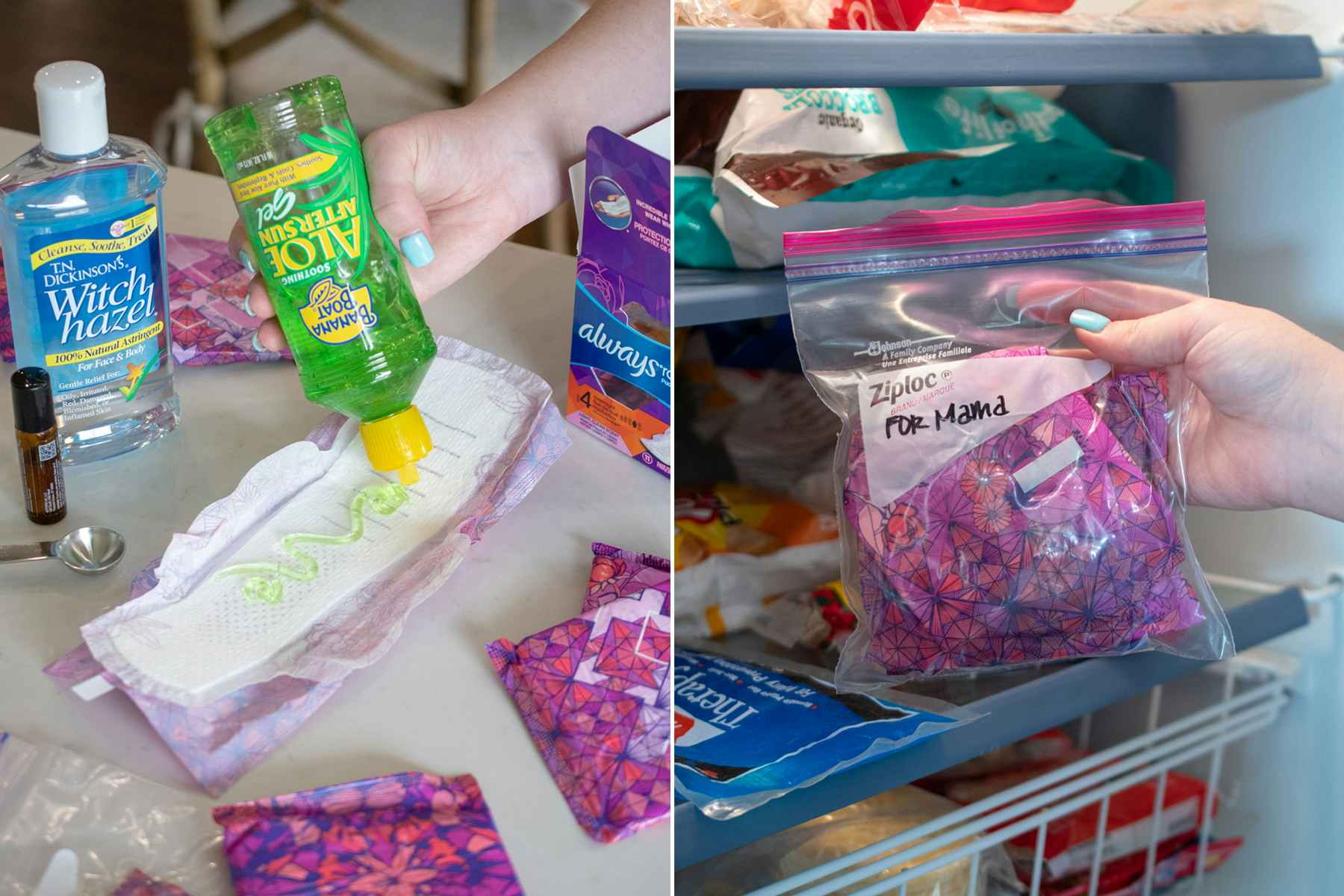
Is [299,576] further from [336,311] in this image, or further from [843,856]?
[843,856]

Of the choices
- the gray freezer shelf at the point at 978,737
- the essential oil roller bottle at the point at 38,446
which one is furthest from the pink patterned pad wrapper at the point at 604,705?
the essential oil roller bottle at the point at 38,446

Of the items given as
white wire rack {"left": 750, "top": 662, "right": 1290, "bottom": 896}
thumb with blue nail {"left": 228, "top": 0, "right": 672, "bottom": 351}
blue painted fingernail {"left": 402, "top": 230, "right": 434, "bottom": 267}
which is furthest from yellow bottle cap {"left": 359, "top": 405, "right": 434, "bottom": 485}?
white wire rack {"left": 750, "top": 662, "right": 1290, "bottom": 896}

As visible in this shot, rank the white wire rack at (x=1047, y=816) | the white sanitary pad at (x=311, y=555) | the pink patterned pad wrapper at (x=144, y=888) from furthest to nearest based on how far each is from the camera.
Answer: the white wire rack at (x=1047, y=816)
the white sanitary pad at (x=311, y=555)
the pink patterned pad wrapper at (x=144, y=888)

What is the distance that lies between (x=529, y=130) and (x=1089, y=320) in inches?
19.1

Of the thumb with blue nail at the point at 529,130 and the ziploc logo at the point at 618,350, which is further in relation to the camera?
the thumb with blue nail at the point at 529,130

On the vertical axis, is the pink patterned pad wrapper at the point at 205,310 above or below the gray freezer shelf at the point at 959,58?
below

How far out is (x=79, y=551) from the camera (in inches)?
30.5

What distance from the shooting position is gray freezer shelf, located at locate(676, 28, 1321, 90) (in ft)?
2.30

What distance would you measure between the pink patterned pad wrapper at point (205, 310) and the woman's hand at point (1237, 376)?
605mm

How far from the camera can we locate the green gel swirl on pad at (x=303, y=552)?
728 millimetres

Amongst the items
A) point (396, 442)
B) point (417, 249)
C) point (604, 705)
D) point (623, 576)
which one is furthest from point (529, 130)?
point (604, 705)

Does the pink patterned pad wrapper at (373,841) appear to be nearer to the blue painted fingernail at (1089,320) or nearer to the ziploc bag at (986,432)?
the ziploc bag at (986,432)

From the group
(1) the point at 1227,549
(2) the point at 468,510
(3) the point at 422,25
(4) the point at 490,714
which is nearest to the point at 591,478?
(2) the point at 468,510

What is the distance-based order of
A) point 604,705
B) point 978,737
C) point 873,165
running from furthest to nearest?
point 873,165 → point 978,737 → point 604,705
